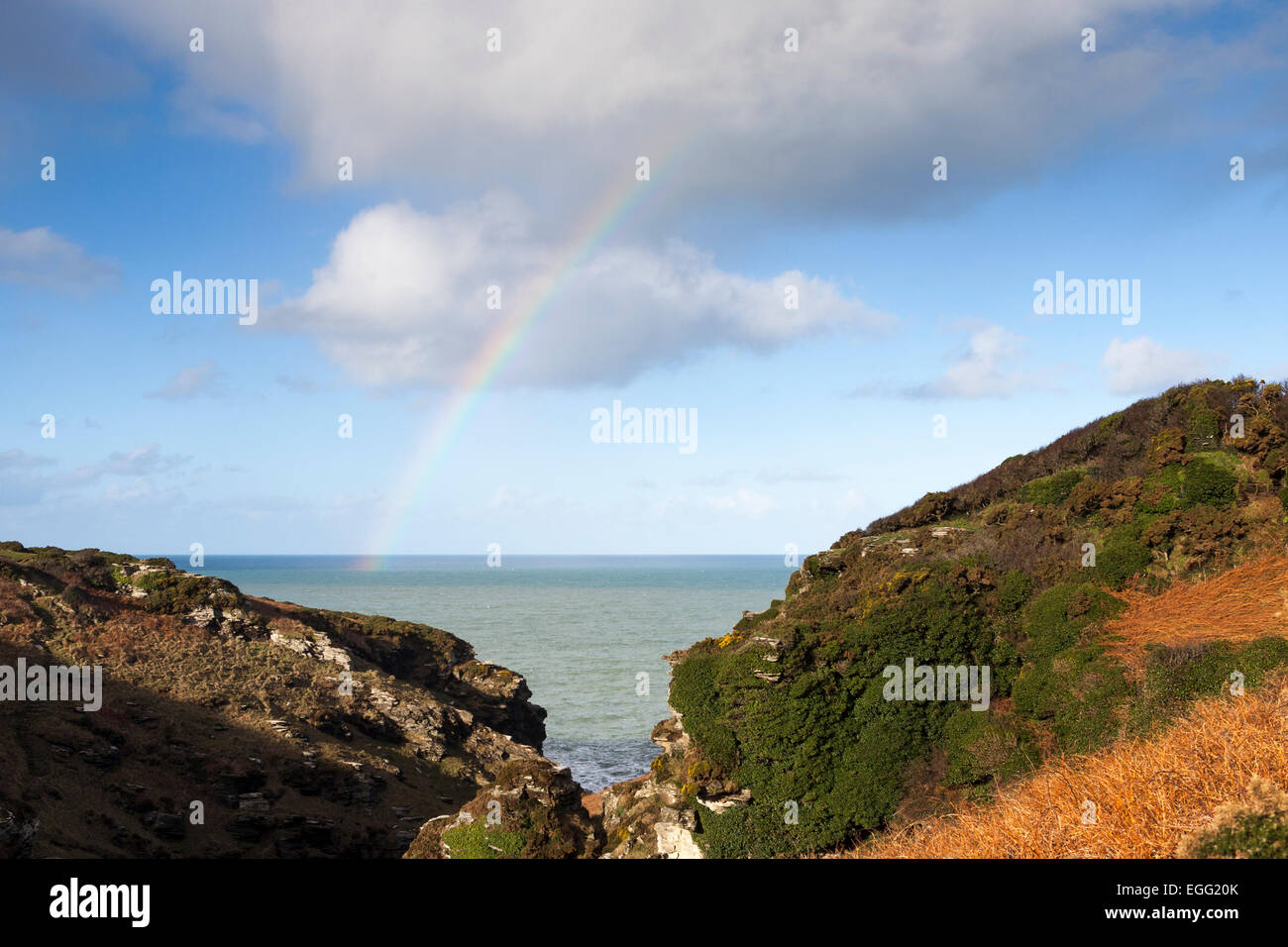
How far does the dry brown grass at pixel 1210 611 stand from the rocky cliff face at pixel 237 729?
1514 centimetres

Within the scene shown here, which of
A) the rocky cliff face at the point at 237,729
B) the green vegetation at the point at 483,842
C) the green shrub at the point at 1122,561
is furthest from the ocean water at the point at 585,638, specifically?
the green shrub at the point at 1122,561

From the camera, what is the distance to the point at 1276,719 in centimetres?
1132

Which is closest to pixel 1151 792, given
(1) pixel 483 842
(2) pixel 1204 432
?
(1) pixel 483 842

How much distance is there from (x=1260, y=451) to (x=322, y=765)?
3670 cm

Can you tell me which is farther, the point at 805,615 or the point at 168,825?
the point at 168,825

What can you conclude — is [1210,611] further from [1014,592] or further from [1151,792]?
Answer: [1151,792]

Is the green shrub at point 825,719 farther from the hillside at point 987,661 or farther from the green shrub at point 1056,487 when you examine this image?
the green shrub at point 1056,487

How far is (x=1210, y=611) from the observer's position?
1892 centimetres

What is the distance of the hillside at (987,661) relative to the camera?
18.1 meters

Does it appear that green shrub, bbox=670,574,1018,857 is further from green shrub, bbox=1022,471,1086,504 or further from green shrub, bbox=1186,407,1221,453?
green shrub, bbox=1186,407,1221,453

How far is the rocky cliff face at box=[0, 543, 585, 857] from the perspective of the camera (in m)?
24.9
